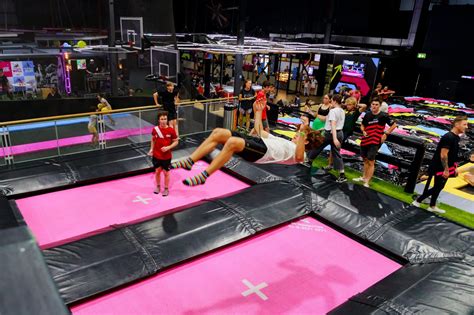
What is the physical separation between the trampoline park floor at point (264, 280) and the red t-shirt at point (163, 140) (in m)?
1.93

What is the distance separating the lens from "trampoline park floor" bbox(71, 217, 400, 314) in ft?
12.0

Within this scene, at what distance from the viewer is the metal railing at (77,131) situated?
21.4 ft

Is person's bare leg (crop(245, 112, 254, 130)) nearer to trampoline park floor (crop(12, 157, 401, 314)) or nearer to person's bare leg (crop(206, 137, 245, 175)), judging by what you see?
trampoline park floor (crop(12, 157, 401, 314))

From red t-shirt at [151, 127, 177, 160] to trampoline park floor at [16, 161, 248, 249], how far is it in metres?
0.88

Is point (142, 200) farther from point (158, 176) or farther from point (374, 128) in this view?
point (374, 128)

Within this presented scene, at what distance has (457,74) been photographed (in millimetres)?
16969

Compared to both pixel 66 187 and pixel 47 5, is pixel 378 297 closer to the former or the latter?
pixel 66 187

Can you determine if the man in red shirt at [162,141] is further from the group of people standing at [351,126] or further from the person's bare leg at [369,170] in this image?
the person's bare leg at [369,170]

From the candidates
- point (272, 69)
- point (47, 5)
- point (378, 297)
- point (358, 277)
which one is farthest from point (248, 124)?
point (272, 69)

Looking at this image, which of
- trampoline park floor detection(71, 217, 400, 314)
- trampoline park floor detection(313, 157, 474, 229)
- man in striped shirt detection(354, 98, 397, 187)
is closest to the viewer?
trampoline park floor detection(71, 217, 400, 314)

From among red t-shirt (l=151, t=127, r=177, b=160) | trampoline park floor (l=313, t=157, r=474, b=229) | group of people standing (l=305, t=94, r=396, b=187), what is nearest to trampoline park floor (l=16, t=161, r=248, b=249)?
red t-shirt (l=151, t=127, r=177, b=160)

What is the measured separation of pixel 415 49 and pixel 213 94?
37.0 feet

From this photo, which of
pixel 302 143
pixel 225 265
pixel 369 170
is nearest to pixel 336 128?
pixel 369 170

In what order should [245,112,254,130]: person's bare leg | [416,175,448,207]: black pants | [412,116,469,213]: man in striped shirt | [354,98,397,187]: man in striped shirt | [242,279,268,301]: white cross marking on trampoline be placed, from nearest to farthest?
[242,279,268,301]: white cross marking on trampoline, [412,116,469,213]: man in striped shirt, [416,175,448,207]: black pants, [354,98,397,187]: man in striped shirt, [245,112,254,130]: person's bare leg
